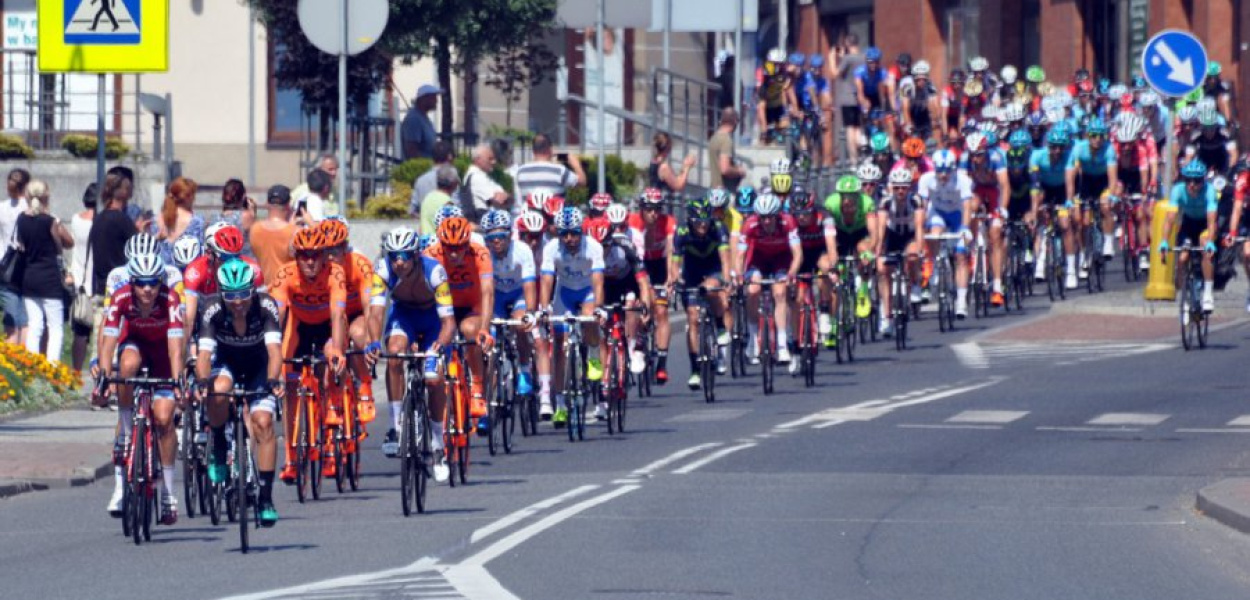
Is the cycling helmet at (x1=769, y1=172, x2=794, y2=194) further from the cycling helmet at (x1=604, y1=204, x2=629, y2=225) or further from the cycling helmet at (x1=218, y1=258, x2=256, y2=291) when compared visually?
the cycling helmet at (x1=218, y1=258, x2=256, y2=291)

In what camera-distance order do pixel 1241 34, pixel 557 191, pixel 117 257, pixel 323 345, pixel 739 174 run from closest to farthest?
pixel 323 345, pixel 117 257, pixel 557 191, pixel 739 174, pixel 1241 34

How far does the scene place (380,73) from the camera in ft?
119

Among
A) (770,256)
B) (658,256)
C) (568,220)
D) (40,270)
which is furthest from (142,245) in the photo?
(770,256)

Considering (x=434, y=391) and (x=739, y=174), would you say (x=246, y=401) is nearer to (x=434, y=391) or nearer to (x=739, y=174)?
(x=434, y=391)

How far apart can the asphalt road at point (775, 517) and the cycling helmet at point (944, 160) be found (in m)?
5.15

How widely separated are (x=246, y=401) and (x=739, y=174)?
Result: 1435 centimetres

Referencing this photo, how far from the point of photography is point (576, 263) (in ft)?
68.8

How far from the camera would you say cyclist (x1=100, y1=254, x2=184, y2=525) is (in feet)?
48.8

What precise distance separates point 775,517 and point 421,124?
42.5 feet

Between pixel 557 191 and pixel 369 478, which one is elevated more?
pixel 557 191

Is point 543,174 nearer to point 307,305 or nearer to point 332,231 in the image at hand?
point 307,305

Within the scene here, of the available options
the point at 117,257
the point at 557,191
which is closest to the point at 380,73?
the point at 557,191

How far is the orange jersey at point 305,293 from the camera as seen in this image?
54.6 feet

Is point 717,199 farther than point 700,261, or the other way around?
point 700,261
